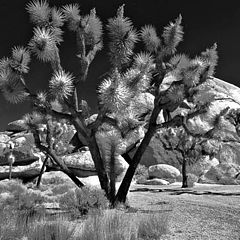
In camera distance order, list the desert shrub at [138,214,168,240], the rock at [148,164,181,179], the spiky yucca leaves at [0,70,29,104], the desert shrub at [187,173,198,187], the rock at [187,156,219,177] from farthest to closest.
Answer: the rock at [187,156,219,177] < the rock at [148,164,181,179] < the desert shrub at [187,173,198,187] < the spiky yucca leaves at [0,70,29,104] < the desert shrub at [138,214,168,240]

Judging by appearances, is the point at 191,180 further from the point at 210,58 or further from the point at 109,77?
the point at 109,77

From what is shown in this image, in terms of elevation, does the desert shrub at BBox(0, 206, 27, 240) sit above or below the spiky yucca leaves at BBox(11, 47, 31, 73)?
below

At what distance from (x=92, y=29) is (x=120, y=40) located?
108 centimetres

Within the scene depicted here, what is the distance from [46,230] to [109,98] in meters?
3.96

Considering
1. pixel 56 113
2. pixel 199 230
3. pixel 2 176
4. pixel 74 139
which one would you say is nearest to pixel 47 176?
pixel 2 176

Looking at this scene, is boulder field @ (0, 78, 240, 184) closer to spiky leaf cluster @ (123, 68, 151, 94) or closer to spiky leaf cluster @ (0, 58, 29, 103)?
spiky leaf cluster @ (0, 58, 29, 103)

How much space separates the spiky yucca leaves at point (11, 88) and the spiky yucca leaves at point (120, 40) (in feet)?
8.42

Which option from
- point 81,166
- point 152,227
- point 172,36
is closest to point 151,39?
point 172,36

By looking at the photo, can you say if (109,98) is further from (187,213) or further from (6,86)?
(187,213)

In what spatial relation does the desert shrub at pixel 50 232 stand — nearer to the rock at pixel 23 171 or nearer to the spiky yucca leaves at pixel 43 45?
the spiky yucca leaves at pixel 43 45

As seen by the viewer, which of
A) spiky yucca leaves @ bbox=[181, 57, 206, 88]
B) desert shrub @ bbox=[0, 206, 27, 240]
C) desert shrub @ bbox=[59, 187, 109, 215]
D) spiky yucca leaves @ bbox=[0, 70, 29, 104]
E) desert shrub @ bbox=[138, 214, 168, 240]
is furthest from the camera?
spiky yucca leaves @ bbox=[181, 57, 206, 88]

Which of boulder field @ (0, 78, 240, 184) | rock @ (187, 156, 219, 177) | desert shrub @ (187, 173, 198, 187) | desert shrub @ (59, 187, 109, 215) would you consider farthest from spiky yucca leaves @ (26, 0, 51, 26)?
rock @ (187, 156, 219, 177)

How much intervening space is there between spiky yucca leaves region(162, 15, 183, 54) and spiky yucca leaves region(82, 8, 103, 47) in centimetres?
197

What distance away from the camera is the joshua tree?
8.55 metres
